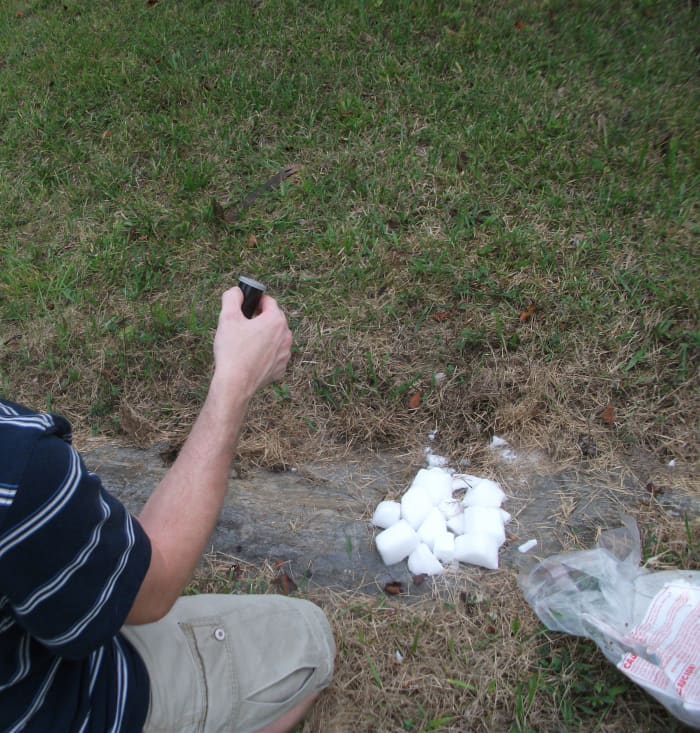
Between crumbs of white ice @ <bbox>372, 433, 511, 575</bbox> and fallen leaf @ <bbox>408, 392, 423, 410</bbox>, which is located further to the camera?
fallen leaf @ <bbox>408, 392, 423, 410</bbox>

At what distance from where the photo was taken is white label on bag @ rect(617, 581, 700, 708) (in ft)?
5.26

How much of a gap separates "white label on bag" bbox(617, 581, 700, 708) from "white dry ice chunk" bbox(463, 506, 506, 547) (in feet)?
1.54

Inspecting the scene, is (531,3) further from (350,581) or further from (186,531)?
(186,531)

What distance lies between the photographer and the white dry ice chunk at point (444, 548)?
2.07m

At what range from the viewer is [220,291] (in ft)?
9.36

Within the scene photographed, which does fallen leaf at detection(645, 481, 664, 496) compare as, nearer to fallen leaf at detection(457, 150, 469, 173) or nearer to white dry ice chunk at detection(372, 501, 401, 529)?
white dry ice chunk at detection(372, 501, 401, 529)

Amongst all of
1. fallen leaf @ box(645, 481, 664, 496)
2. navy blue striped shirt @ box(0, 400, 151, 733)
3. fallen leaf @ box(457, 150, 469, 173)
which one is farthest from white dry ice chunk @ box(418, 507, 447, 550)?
fallen leaf @ box(457, 150, 469, 173)

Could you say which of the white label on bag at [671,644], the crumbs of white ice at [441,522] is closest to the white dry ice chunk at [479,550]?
the crumbs of white ice at [441,522]

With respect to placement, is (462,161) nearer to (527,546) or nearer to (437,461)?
(437,461)

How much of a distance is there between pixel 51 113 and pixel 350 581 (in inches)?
124

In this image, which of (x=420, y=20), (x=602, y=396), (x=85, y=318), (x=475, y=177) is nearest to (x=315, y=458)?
(x=602, y=396)

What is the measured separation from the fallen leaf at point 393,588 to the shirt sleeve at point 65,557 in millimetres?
1085

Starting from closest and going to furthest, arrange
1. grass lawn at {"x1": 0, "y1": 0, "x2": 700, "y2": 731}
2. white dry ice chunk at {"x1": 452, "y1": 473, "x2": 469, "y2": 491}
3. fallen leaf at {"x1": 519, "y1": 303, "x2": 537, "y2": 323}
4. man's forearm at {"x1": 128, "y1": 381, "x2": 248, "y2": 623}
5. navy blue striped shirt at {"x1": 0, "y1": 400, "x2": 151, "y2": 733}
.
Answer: navy blue striped shirt at {"x1": 0, "y1": 400, "x2": 151, "y2": 733}, man's forearm at {"x1": 128, "y1": 381, "x2": 248, "y2": 623}, white dry ice chunk at {"x1": 452, "y1": 473, "x2": 469, "y2": 491}, grass lawn at {"x1": 0, "y1": 0, "x2": 700, "y2": 731}, fallen leaf at {"x1": 519, "y1": 303, "x2": 537, "y2": 323}

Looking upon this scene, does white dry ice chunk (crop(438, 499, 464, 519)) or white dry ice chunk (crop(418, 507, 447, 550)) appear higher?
white dry ice chunk (crop(438, 499, 464, 519))
